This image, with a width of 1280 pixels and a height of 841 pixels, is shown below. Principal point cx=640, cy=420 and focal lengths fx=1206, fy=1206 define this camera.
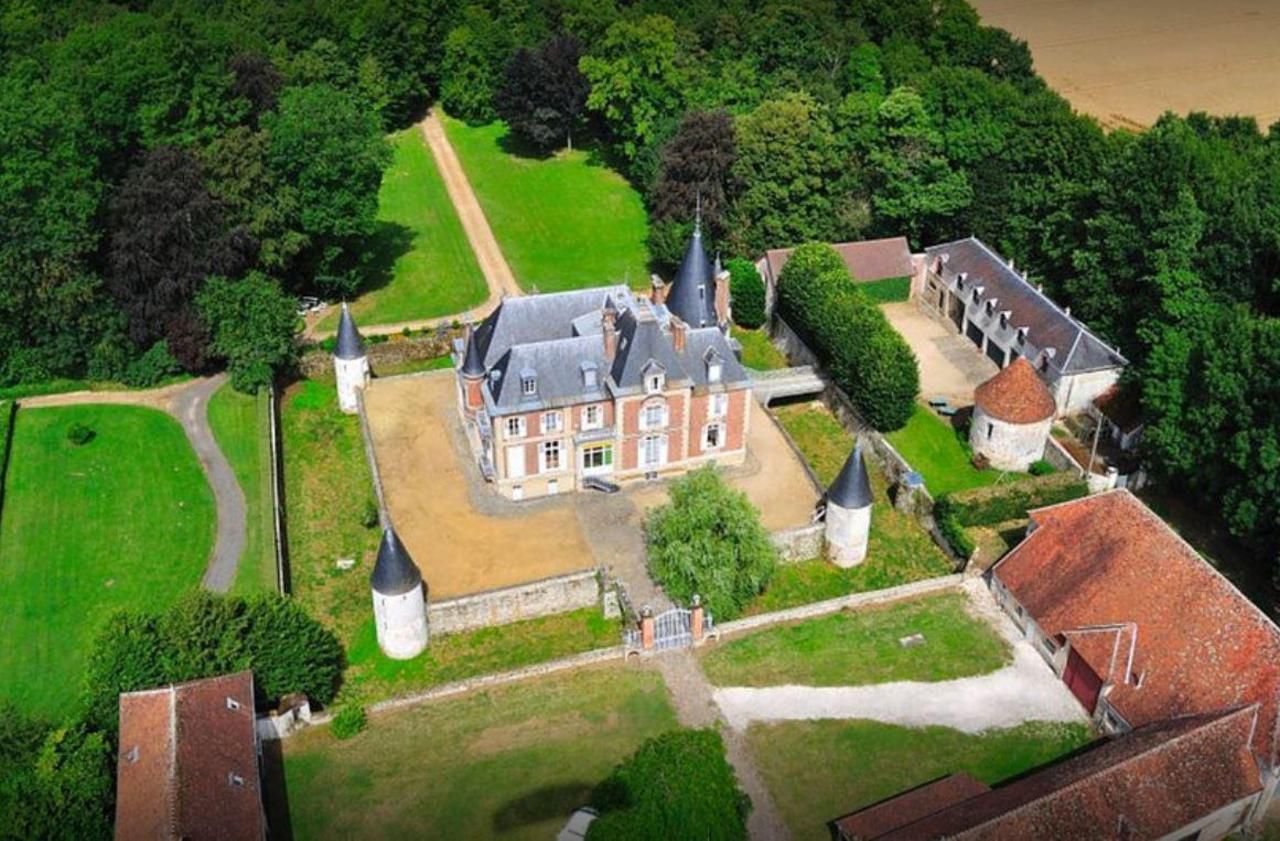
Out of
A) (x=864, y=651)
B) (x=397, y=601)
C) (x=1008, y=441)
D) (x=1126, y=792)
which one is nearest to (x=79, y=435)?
(x=397, y=601)

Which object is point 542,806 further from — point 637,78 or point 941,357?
point 637,78

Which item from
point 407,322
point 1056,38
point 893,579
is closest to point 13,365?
point 407,322

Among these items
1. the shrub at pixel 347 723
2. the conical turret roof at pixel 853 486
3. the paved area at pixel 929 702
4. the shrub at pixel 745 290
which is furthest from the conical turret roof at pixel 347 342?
the paved area at pixel 929 702

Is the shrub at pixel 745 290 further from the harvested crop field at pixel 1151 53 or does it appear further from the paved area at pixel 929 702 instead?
the harvested crop field at pixel 1151 53

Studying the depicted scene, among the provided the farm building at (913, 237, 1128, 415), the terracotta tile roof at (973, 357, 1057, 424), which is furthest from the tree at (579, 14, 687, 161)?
the terracotta tile roof at (973, 357, 1057, 424)

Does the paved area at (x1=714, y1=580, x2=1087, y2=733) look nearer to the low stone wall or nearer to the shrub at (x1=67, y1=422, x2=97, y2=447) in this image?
the low stone wall

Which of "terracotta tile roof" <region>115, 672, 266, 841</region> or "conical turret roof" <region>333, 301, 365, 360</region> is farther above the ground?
"terracotta tile roof" <region>115, 672, 266, 841</region>

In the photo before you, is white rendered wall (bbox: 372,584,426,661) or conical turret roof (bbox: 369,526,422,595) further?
white rendered wall (bbox: 372,584,426,661)

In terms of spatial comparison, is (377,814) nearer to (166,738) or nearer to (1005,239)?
(166,738)
